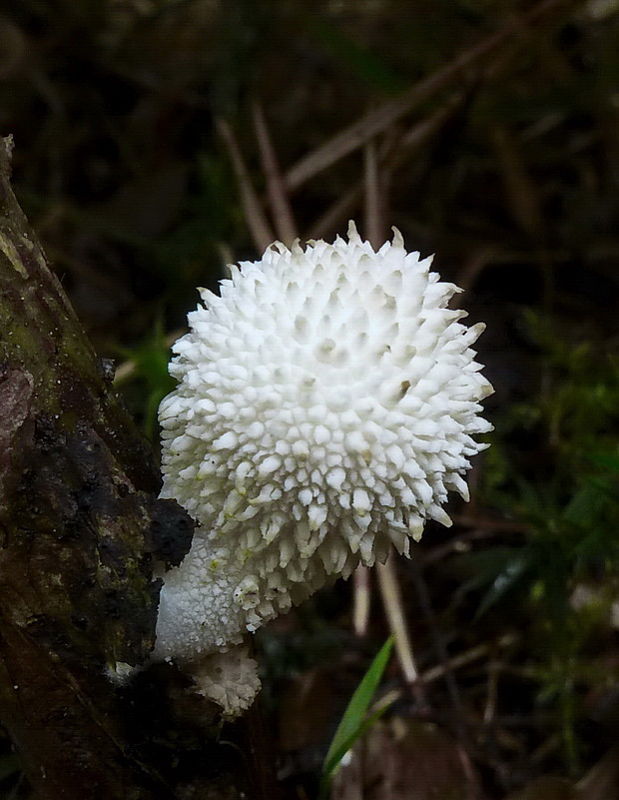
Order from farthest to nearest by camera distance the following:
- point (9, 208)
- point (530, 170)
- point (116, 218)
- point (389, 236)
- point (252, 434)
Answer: point (530, 170), point (116, 218), point (389, 236), point (9, 208), point (252, 434)

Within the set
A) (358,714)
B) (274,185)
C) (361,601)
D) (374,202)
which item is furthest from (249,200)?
(358,714)

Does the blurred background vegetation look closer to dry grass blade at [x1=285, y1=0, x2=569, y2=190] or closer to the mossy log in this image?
dry grass blade at [x1=285, y1=0, x2=569, y2=190]

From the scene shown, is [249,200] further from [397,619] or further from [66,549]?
[66,549]

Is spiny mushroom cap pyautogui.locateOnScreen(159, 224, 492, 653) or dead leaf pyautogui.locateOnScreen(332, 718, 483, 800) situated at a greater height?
spiny mushroom cap pyautogui.locateOnScreen(159, 224, 492, 653)

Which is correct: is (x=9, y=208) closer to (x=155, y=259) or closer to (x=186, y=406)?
(x=186, y=406)

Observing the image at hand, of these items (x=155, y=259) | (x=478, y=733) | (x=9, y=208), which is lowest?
(x=478, y=733)

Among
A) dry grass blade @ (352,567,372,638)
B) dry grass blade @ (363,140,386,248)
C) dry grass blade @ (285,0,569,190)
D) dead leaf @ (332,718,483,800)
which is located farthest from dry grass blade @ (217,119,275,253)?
dead leaf @ (332,718,483,800)

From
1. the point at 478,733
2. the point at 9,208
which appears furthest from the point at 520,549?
the point at 9,208
